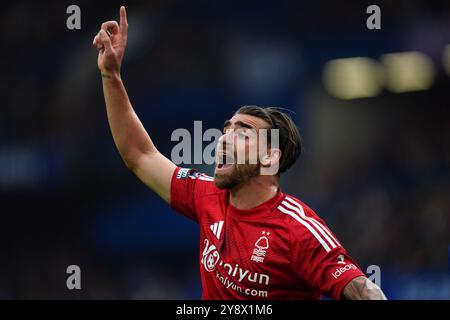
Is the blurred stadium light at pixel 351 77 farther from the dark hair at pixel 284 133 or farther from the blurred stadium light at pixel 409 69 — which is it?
the dark hair at pixel 284 133

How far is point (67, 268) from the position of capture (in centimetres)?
853

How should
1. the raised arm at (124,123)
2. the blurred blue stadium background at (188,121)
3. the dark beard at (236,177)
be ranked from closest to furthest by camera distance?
1. the dark beard at (236,177)
2. the raised arm at (124,123)
3. the blurred blue stadium background at (188,121)

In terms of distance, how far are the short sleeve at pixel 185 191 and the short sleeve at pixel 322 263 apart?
754 mm

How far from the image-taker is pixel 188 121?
8.71 meters

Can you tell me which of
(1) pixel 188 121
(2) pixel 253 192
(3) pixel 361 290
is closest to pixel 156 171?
(2) pixel 253 192

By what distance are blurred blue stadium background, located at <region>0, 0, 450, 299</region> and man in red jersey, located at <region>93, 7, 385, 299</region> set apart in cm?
382

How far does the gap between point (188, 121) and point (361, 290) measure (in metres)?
4.87

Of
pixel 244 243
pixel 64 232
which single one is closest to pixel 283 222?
pixel 244 243

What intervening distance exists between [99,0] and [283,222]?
499 centimetres

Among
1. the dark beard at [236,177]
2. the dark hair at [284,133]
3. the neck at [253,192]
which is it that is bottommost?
the neck at [253,192]

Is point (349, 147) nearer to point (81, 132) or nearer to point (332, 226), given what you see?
point (332, 226)

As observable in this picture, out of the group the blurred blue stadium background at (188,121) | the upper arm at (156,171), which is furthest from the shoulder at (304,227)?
the blurred blue stadium background at (188,121)

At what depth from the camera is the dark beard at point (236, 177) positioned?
4.59 m

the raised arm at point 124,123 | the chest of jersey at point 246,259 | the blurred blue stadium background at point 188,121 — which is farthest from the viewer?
the blurred blue stadium background at point 188,121
